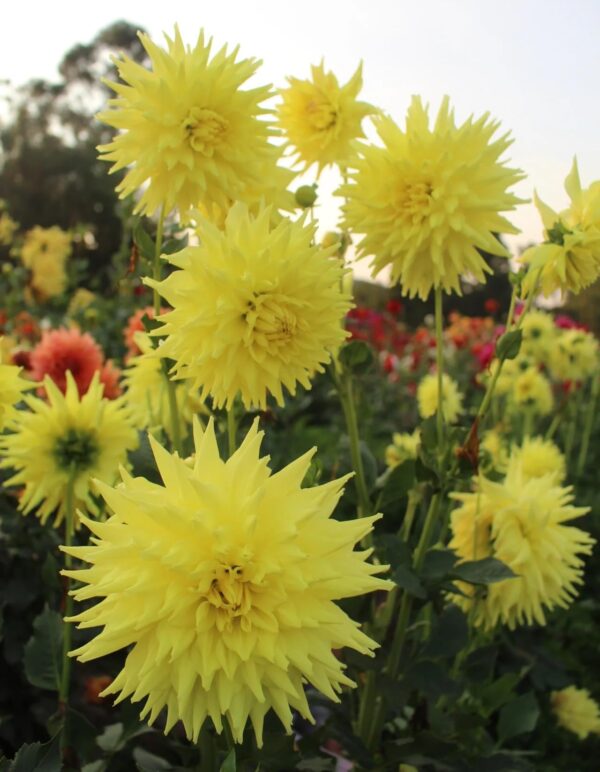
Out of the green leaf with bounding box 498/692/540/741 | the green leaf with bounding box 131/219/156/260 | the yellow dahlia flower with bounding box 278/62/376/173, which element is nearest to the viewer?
the green leaf with bounding box 131/219/156/260

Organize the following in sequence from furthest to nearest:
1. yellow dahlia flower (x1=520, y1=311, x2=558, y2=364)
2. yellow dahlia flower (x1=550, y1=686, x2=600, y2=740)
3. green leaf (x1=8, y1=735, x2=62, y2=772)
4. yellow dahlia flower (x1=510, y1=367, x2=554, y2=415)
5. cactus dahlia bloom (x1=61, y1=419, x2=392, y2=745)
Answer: yellow dahlia flower (x1=520, y1=311, x2=558, y2=364) < yellow dahlia flower (x1=510, y1=367, x2=554, y2=415) < yellow dahlia flower (x1=550, y1=686, x2=600, y2=740) < green leaf (x1=8, y1=735, x2=62, y2=772) < cactus dahlia bloom (x1=61, y1=419, x2=392, y2=745)

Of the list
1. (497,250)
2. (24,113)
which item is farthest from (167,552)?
(24,113)

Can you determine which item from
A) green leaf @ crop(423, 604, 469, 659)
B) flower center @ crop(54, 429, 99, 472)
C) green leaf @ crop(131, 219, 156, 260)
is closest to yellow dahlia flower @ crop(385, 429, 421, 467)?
green leaf @ crop(423, 604, 469, 659)

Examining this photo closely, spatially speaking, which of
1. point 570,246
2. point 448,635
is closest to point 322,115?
point 570,246

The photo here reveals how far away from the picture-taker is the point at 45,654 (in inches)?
65.1

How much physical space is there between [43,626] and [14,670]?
0.68 m

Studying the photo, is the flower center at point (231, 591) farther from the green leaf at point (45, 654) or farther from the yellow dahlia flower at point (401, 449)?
the yellow dahlia flower at point (401, 449)

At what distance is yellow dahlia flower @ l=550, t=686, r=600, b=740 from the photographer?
270 cm

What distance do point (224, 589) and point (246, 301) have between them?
0.45m

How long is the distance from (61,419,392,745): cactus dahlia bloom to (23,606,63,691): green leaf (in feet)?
2.45

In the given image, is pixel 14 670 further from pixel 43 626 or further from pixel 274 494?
pixel 274 494

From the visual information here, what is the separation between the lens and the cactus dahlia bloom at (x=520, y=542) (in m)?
1.71

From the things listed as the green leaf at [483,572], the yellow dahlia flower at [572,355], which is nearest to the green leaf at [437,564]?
the green leaf at [483,572]

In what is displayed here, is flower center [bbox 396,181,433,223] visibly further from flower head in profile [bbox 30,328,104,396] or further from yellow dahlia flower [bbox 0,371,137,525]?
flower head in profile [bbox 30,328,104,396]
